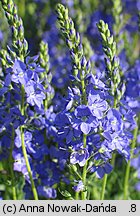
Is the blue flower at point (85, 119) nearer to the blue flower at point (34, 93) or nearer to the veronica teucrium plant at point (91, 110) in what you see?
the veronica teucrium plant at point (91, 110)

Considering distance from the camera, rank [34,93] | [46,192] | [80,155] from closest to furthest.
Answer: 1. [80,155]
2. [34,93]
3. [46,192]

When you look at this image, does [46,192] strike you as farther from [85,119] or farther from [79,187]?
[85,119]

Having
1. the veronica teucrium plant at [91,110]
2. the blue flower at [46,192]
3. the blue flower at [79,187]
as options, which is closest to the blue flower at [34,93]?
the veronica teucrium plant at [91,110]

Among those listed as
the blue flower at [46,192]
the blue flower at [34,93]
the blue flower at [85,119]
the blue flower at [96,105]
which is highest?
the blue flower at [34,93]

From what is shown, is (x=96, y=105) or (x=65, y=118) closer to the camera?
(x=96, y=105)

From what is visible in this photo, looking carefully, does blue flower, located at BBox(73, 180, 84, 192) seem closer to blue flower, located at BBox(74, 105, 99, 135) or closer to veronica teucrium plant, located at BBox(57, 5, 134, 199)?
veronica teucrium plant, located at BBox(57, 5, 134, 199)

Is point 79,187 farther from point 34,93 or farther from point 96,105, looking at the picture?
point 34,93

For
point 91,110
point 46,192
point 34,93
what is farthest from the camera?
point 46,192

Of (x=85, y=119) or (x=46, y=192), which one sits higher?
(x=85, y=119)

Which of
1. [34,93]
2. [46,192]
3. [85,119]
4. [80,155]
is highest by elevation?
[34,93]

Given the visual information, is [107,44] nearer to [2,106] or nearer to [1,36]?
[2,106]

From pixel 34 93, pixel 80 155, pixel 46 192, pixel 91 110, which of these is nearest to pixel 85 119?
pixel 91 110
